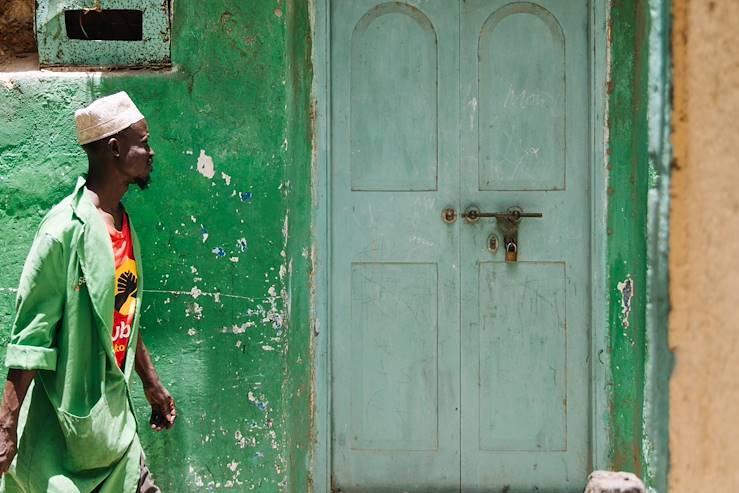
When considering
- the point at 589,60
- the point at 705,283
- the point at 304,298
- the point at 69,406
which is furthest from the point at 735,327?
the point at 589,60

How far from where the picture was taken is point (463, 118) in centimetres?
→ 426

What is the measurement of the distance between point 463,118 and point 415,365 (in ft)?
3.99

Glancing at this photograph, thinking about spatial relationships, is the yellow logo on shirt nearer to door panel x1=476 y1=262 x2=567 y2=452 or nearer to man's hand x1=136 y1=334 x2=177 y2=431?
man's hand x1=136 y1=334 x2=177 y2=431

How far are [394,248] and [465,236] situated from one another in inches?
13.6

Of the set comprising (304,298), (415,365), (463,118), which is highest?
(463,118)

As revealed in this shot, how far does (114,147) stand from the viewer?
9.31 ft

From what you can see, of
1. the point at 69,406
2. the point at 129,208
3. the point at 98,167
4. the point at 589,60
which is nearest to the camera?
the point at 69,406

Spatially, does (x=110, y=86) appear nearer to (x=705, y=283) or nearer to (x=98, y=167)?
(x=98, y=167)

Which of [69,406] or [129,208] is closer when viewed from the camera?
[69,406]

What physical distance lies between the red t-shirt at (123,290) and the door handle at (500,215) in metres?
1.82

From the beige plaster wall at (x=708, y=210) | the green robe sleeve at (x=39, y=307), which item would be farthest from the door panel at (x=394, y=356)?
the beige plaster wall at (x=708, y=210)

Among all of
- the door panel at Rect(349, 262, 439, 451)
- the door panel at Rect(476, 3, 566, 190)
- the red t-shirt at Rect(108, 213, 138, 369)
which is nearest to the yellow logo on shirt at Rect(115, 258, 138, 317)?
the red t-shirt at Rect(108, 213, 138, 369)

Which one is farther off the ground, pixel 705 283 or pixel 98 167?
pixel 98 167

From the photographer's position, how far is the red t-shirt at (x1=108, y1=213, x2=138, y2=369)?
9.19 ft
